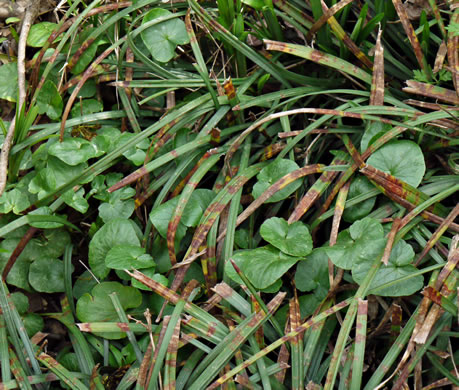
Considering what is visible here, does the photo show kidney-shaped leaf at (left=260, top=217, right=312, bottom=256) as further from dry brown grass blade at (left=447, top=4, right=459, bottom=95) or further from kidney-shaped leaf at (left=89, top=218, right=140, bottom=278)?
dry brown grass blade at (left=447, top=4, right=459, bottom=95)

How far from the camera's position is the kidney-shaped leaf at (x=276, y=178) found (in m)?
1.53

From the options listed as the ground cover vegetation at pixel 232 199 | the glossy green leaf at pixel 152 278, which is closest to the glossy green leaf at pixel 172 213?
the ground cover vegetation at pixel 232 199

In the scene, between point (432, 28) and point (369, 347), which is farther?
point (432, 28)

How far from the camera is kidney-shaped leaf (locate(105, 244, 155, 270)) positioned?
1.47m

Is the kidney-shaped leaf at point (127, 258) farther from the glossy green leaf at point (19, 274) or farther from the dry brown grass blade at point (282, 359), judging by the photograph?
the dry brown grass blade at point (282, 359)

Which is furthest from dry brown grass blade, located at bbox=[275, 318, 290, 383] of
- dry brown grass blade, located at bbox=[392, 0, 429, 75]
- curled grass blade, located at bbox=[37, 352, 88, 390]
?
dry brown grass blade, located at bbox=[392, 0, 429, 75]

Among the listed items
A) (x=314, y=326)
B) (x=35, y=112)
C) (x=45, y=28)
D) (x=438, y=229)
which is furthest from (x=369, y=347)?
(x=45, y=28)

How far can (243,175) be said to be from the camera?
5.23 ft

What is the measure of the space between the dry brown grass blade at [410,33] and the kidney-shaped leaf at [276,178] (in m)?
0.52

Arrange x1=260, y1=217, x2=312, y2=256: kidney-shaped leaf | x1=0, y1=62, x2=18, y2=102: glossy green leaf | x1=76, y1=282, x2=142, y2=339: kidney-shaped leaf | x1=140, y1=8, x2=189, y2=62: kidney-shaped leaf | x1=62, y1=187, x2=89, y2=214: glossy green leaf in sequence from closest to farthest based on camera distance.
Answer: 1. x1=260, y1=217, x2=312, y2=256: kidney-shaped leaf
2. x1=76, y1=282, x2=142, y2=339: kidney-shaped leaf
3. x1=62, y1=187, x2=89, y2=214: glossy green leaf
4. x1=140, y1=8, x2=189, y2=62: kidney-shaped leaf
5. x1=0, y1=62, x2=18, y2=102: glossy green leaf

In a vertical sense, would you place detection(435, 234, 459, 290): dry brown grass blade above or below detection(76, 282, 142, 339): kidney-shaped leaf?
above

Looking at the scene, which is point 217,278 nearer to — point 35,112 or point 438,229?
point 438,229

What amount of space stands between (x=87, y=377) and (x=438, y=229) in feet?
3.52

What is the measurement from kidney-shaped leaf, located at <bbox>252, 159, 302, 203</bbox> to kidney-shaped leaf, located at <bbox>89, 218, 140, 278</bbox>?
1.32 feet
